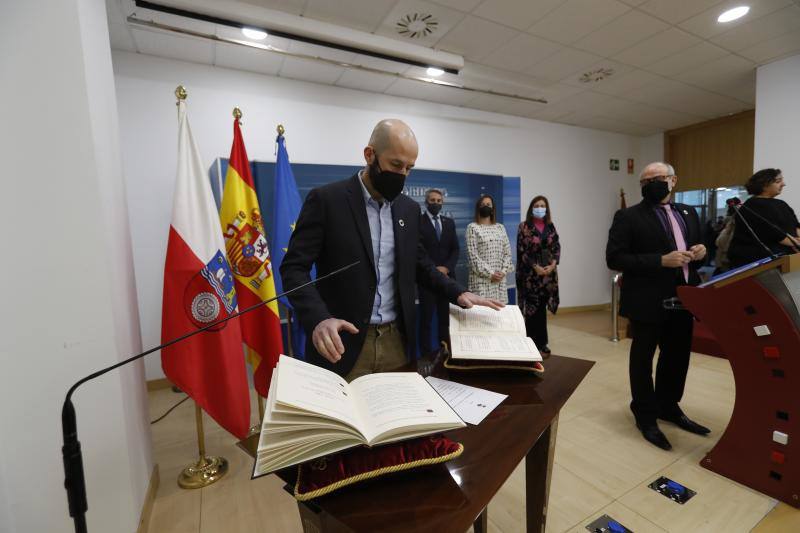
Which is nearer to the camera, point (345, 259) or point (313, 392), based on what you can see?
point (313, 392)

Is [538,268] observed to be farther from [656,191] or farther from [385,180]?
[385,180]

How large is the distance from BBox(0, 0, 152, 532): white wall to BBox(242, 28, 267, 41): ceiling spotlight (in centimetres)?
145

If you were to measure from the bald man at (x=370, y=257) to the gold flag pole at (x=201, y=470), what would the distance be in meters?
1.12

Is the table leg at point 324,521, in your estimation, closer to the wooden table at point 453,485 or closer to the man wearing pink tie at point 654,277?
the wooden table at point 453,485

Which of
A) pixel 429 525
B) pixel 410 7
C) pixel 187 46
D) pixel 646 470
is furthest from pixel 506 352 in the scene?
pixel 187 46

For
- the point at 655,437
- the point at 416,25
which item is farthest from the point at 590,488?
the point at 416,25

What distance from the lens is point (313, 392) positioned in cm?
61

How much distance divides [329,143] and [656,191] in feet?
9.58

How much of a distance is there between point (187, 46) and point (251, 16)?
759mm

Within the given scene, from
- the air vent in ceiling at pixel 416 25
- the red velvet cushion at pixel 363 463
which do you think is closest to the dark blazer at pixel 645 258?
the red velvet cushion at pixel 363 463

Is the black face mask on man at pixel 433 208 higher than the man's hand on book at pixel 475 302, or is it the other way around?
the black face mask on man at pixel 433 208

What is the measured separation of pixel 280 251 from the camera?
8.85ft

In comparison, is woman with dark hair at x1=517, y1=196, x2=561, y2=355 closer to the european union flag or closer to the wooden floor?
the wooden floor

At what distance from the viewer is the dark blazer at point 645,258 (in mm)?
2006
